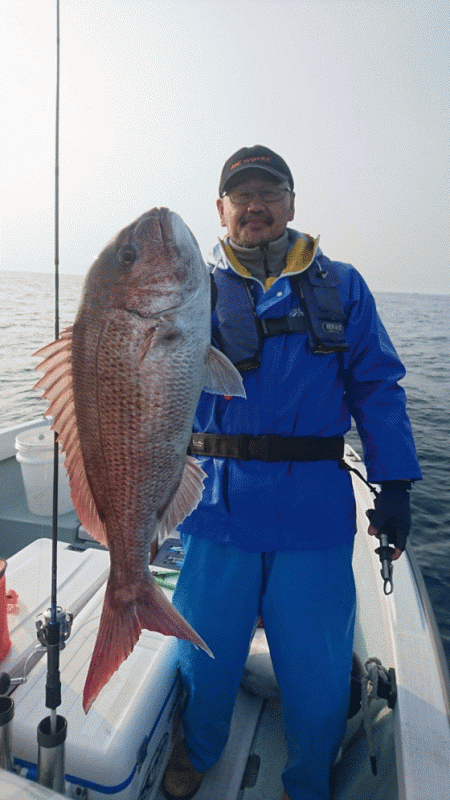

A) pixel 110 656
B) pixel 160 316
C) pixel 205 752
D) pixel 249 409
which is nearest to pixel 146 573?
pixel 110 656

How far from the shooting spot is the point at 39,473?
4465 mm

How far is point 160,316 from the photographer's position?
130cm

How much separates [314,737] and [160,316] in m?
1.89

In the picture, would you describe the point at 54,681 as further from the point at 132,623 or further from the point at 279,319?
the point at 279,319

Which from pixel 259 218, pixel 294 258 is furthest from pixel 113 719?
pixel 259 218

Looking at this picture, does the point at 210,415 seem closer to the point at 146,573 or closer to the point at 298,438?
the point at 298,438

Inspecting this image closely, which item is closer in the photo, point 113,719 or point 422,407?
point 113,719

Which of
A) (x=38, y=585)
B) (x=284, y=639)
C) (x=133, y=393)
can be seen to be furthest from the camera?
(x=38, y=585)

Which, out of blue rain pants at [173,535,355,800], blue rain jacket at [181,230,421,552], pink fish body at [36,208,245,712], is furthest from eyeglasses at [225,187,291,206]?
blue rain pants at [173,535,355,800]

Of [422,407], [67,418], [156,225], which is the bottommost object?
[422,407]

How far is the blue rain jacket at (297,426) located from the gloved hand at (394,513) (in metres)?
0.07

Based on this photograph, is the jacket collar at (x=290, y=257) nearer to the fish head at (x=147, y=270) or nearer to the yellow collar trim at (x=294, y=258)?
the yellow collar trim at (x=294, y=258)

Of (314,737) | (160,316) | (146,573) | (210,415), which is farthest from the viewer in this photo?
(210,415)

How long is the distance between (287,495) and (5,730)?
130cm
